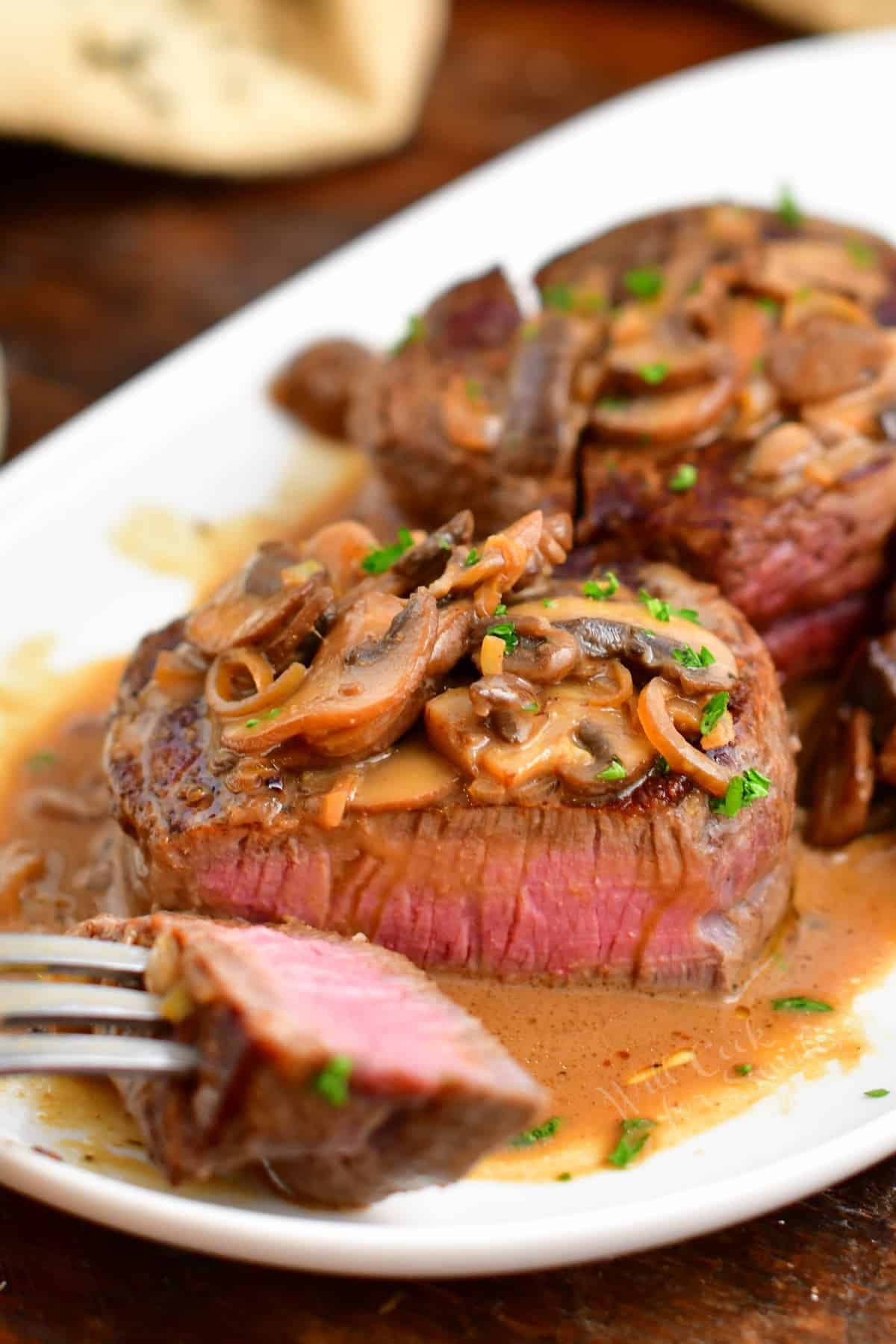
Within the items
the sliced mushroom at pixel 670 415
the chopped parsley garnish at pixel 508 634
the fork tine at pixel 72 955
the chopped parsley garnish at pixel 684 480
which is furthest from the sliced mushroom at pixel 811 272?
the fork tine at pixel 72 955

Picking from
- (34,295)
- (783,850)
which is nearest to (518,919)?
(783,850)

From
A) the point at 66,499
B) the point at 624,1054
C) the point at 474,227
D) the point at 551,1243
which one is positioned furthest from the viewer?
the point at 474,227

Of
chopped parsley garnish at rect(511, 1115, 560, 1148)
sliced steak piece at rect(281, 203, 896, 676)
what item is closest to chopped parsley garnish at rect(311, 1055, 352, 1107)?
chopped parsley garnish at rect(511, 1115, 560, 1148)

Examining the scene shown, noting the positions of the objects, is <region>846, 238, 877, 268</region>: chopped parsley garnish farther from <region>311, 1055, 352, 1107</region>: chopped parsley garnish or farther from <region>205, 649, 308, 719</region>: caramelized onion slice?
<region>311, 1055, 352, 1107</region>: chopped parsley garnish

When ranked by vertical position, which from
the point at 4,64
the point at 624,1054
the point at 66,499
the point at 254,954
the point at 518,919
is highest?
the point at 4,64

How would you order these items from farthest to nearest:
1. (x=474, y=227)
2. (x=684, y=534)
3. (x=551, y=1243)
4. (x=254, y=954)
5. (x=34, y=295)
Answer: (x=34, y=295)
(x=474, y=227)
(x=684, y=534)
(x=254, y=954)
(x=551, y=1243)

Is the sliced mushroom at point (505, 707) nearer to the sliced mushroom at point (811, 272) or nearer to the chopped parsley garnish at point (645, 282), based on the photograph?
the chopped parsley garnish at point (645, 282)

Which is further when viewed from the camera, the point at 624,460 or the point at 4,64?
the point at 4,64

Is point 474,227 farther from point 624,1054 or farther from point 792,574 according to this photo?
point 624,1054
